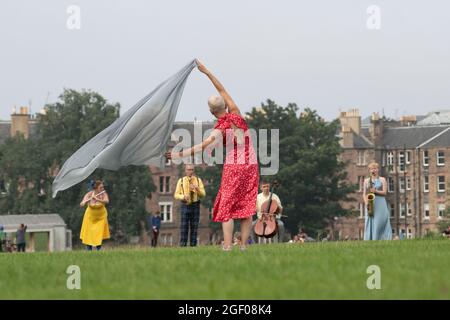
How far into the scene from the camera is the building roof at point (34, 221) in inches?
4252

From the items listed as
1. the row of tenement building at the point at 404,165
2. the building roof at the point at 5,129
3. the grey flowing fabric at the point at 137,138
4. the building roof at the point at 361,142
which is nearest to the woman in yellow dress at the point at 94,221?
the grey flowing fabric at the point at 137,138

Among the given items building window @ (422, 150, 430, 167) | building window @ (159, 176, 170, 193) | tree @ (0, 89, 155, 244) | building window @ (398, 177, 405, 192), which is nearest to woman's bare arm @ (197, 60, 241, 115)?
tree @ (0, 89, 155, 244)

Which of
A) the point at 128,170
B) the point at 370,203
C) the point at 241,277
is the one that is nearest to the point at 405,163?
the point at 128,170

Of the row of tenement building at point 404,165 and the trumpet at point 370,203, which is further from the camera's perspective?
the row of tenement building at point 404,165

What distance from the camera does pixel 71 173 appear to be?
76.0 feet

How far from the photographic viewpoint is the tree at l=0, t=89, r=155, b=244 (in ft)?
398

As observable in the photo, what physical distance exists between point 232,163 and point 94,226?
1100cm

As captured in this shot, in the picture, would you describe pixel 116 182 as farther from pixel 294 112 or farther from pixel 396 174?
pixel 396 174

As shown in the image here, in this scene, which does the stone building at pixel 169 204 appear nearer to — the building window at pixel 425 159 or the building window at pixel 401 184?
Answer: the building window at pixel 401 184

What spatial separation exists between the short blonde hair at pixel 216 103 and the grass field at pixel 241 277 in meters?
2.63

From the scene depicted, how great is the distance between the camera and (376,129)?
579 ft

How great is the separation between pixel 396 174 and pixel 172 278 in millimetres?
158965

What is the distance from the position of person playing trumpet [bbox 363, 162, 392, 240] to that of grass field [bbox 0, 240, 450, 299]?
449 inches

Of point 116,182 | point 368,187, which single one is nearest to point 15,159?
point 116,182
